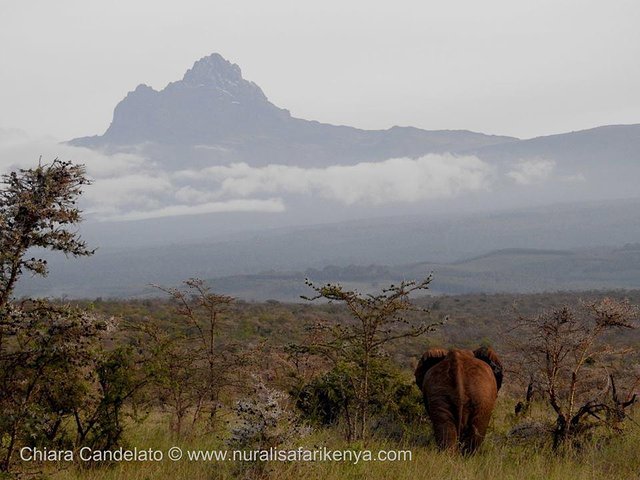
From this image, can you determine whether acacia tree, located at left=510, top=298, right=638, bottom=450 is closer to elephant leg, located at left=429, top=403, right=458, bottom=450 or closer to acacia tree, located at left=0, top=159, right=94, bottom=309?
elephant leg, located at left=429, top=403, right=458, bottom=450

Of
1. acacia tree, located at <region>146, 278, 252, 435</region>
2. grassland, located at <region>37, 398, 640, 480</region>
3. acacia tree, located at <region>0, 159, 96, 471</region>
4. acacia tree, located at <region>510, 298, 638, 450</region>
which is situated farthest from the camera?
acacia tree, located at <region>146, 278, 252, 435</region>

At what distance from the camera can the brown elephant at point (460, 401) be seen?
29.6 ft

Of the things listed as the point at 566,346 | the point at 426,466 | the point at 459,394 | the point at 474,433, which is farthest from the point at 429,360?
the point at 426,466

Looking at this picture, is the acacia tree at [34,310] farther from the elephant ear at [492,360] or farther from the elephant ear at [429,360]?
the elephant ear at [492,360]

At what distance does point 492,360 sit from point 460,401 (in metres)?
1.54

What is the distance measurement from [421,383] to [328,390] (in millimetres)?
2285

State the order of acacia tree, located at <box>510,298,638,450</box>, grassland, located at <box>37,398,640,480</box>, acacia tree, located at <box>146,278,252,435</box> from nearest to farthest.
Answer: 1. grassland, located at <box>37,398,640,480</box>
2. acacia tree, located at <box>510,298,638,450</box>
3. acacia tree, located at <box>146,278,252,435</box>

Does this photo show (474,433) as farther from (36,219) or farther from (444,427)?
(36,219)

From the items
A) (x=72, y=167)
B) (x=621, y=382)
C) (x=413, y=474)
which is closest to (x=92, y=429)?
(x=72, y=167)

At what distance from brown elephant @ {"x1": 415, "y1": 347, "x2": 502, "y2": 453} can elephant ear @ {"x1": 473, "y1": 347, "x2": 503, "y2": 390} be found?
0.54 metres

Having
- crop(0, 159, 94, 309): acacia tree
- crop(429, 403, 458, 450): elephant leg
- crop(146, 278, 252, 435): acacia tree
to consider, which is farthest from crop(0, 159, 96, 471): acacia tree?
crop(429, 403, 458, 450): elephant leg

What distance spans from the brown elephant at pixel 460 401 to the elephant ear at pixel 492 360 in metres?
0.54

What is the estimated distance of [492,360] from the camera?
33.7ft

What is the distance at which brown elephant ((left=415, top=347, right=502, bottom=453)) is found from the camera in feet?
29.6
